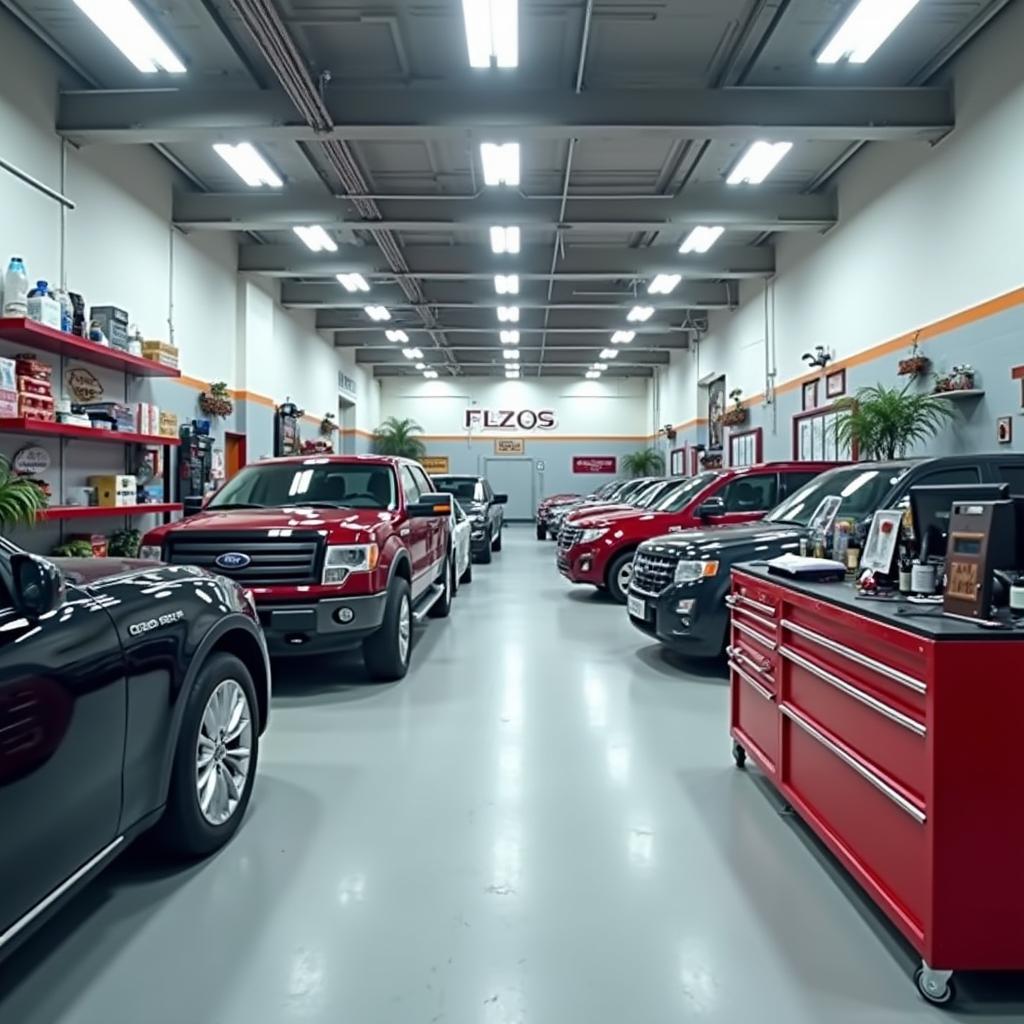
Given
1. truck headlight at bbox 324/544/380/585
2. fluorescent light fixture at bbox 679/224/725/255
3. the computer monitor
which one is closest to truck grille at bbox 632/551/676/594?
truck headlight at bbox 324/544/380/585

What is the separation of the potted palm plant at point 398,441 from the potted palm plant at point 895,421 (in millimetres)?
16383

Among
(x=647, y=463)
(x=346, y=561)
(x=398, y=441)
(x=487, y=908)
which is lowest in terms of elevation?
→ (x=487, y=908)

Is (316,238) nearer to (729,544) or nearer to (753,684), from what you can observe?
(729,544)

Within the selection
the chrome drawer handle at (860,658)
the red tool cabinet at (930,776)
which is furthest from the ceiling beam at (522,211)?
the red tool cabinet at (930,776)

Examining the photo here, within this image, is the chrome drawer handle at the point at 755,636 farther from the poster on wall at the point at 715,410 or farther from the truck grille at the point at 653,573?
the poster on wall at the point at 715,410

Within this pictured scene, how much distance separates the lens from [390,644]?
5.12 meters

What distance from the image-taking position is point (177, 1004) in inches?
76.2

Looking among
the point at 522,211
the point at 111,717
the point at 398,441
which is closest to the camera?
the point at 111,717

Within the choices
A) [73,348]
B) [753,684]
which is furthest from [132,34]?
[753,684]

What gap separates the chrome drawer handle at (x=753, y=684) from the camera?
3094mm

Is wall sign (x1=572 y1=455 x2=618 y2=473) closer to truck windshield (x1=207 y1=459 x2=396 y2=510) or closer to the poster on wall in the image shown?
the poster on wall

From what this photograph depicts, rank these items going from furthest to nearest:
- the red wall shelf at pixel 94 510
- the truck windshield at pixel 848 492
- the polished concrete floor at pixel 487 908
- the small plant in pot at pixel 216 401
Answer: the small plant in pot at pixel 216 401 < the red wall shelf at pixel 94 510 < the truck windshield at pixel 848 492 < the polished concrete floor at pixel 487 908

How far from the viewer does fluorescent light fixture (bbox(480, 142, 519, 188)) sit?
8453 millimetres

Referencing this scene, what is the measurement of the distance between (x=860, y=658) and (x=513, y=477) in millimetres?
24375
